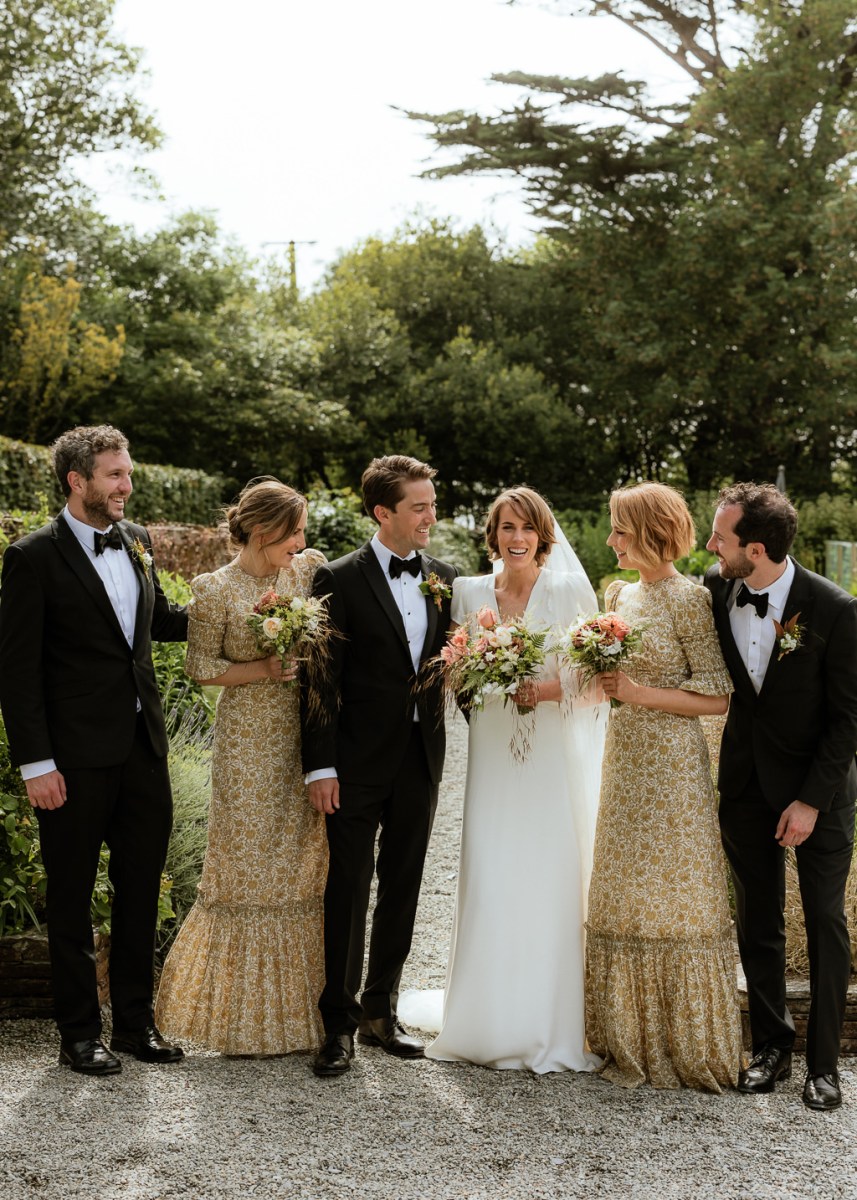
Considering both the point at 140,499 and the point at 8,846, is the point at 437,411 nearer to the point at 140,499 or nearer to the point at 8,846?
the point at 140,499

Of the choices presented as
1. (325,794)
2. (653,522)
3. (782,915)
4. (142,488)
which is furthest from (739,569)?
(142,488)

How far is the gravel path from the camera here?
3439 millimetres

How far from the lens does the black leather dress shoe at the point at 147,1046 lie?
4285 mm

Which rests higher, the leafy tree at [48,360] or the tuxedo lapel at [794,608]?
the leafy tree at [48,360]

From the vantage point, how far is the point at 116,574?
4.36 metres

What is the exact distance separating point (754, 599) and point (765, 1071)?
5.44ft

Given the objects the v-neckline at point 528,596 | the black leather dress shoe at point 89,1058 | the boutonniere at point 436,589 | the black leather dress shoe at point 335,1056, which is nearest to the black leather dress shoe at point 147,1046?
the black leather dress shoe at point 89,1058

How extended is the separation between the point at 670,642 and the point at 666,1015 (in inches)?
52.0

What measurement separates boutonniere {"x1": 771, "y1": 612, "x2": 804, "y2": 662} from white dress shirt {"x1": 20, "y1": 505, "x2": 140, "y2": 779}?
7.51 ft

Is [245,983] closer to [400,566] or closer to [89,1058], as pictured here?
[89,1058]

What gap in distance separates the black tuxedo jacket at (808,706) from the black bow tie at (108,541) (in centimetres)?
221

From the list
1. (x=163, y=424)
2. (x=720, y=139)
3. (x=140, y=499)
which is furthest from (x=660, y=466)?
(x=140, y=499)

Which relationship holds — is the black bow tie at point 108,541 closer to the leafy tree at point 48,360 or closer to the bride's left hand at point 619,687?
the bride's left hand at point 619,687

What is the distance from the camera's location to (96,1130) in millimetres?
3727
